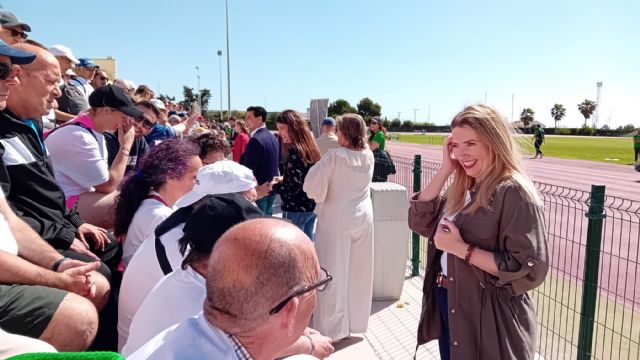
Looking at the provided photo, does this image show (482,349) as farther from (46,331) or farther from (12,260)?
(12,260)

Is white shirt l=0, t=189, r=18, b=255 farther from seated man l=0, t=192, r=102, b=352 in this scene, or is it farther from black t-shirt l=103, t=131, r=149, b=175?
black t-shirt l=103, t=131, r=149, b=175

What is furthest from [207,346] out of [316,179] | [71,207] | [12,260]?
[316,179]

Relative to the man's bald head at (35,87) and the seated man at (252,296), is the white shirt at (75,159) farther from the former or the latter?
the seated man at (252,296)

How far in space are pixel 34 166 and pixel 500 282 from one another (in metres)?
2.67

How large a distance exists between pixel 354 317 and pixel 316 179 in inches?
58.2

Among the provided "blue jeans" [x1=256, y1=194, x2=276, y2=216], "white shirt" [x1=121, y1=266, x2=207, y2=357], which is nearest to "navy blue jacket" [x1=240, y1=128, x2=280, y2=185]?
"blue jeans" [x1=256, y1=194, x2=276, y2=216]

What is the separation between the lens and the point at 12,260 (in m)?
1.98

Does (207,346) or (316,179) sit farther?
(316,179)

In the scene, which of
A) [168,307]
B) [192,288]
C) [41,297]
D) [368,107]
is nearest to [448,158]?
[192,288]

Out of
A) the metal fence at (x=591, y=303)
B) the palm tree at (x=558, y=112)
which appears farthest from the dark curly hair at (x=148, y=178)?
the palm tree at (x=558, y=112)

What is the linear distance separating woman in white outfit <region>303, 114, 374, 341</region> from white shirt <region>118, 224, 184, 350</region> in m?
1.99

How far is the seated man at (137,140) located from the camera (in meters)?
4.38

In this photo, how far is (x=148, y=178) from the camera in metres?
3.08

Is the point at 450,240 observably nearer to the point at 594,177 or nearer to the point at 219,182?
the point at 219,182
